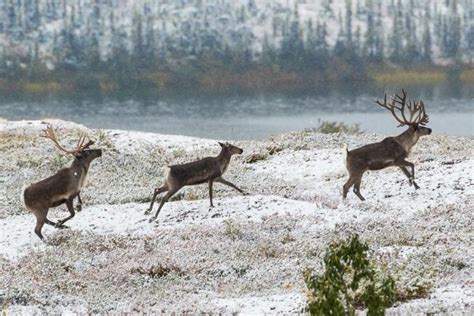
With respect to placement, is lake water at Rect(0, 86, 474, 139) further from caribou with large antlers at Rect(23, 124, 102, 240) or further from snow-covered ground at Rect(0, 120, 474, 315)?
caribou with large antlers at Rect(23, 124, 102, 240)

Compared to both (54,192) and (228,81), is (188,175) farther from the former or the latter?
(228,81)

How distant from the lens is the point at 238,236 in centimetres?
1823

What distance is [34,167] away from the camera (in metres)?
29.5

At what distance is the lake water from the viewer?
71750 millimetres

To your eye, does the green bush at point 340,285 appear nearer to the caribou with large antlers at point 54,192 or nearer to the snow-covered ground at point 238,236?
the snow-covered ground at point 238,236

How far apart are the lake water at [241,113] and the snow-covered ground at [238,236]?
33730 mm

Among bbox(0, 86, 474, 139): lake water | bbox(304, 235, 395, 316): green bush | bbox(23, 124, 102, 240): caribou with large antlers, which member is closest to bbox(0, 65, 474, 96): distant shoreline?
bbox(0, 86, 474, 139): lake water

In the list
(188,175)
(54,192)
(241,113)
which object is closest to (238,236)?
(188,175)

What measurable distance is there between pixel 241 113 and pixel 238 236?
7723 centimetres

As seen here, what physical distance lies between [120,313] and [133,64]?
187576mm

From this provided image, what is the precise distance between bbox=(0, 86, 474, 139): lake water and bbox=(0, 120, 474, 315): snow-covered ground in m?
33.7

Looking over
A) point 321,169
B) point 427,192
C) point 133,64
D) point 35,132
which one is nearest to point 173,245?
point 427,192

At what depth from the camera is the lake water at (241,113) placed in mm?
71750

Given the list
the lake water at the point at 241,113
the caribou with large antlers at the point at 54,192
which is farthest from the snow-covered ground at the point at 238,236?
the lake water at the point at 241,113
